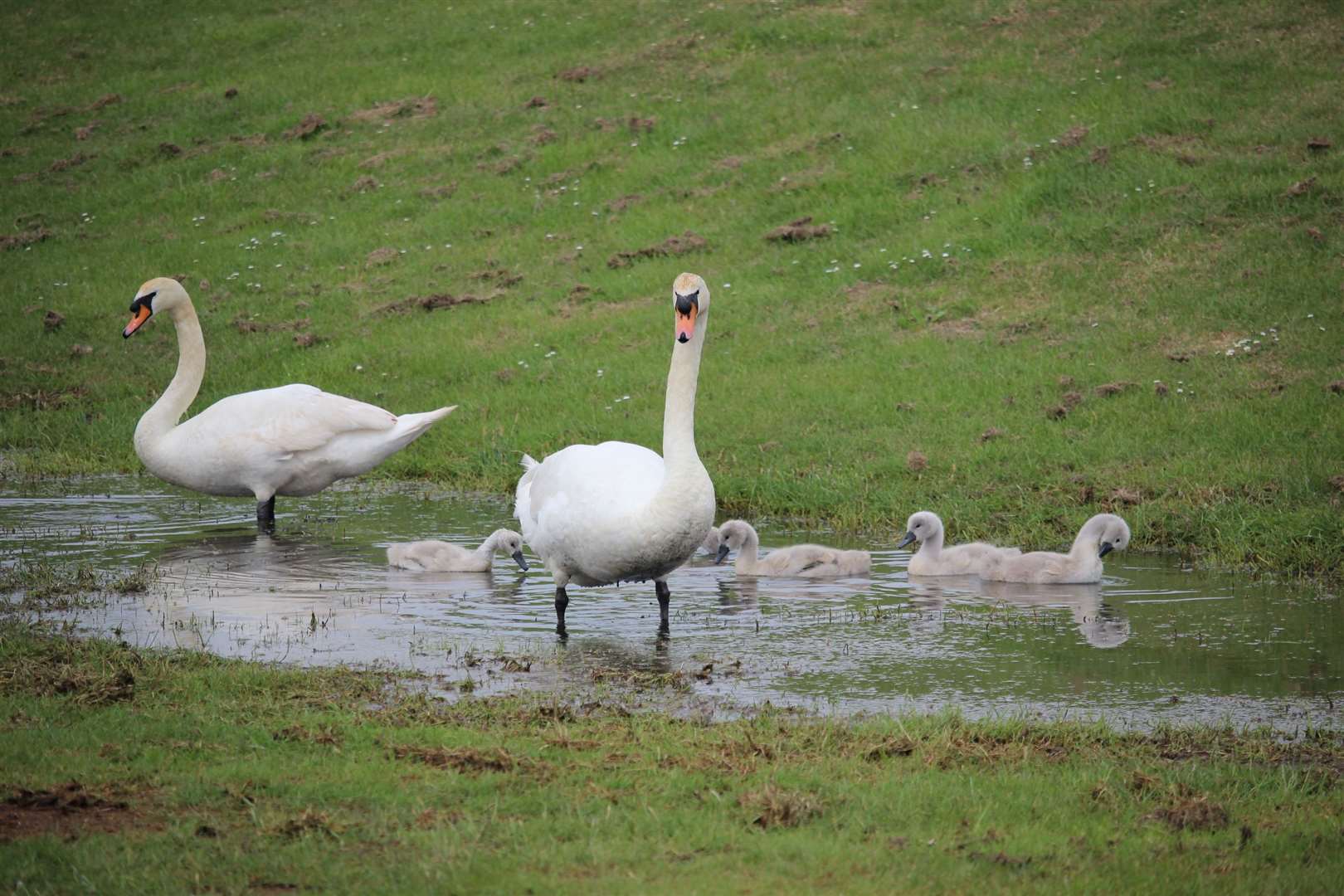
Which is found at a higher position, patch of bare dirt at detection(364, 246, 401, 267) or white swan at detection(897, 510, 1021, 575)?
patch of bare dirt at detection(364, 246, 401, 267)

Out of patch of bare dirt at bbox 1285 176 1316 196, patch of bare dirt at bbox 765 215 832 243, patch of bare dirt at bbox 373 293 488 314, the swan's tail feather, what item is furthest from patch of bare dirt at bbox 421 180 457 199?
the swan's tail feather

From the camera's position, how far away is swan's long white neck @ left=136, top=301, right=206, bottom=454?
546 inches

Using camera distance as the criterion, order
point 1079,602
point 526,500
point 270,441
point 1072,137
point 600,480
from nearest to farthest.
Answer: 1. point 600,480
2. point 1079,602
3. point 526,500
4. point 270,441
5. point 1072,137

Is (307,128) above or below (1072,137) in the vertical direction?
above

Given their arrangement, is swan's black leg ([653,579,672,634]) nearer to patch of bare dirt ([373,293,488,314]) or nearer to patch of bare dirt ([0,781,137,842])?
patch of bare dirt ([0,781,137,842])

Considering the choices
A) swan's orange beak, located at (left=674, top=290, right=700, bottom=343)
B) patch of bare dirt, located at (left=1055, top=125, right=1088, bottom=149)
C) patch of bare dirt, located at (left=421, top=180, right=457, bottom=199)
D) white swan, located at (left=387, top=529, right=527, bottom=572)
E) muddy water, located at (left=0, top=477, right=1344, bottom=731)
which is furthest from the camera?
patch of bare dirt, located at (left=421, top=180, right=457, bottom=199)

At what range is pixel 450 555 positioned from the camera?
11.5 m

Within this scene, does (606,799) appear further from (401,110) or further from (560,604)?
(401,110)

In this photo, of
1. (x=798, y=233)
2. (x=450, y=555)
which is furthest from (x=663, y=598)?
(x=798, y=233)

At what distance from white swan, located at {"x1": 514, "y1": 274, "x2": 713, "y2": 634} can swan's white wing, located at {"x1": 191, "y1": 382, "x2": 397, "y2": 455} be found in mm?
4280

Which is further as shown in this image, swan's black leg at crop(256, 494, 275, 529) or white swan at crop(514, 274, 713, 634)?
swan's black leg at crop(256, 494, 275, 529)

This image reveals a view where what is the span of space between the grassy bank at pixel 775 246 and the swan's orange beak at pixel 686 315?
4.21 metres

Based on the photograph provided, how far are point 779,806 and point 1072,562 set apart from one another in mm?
5706

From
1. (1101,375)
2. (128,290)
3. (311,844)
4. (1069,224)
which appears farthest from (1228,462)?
(128,290)
